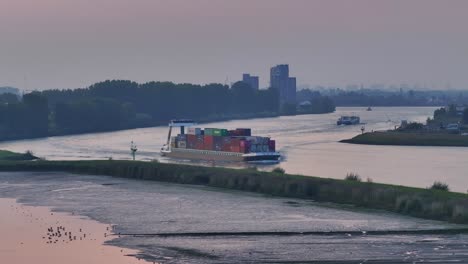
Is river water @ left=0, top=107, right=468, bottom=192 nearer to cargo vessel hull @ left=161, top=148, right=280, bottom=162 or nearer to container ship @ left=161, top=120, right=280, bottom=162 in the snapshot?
cargo vessel hull @ left=161, top=148, right=280, bottom=162

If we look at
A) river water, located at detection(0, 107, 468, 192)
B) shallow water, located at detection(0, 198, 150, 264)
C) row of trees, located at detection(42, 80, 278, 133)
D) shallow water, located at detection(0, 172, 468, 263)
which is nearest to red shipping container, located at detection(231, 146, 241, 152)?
river water, located at detection(0, 107, 468, 192)

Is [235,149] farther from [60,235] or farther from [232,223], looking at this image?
[60,235]

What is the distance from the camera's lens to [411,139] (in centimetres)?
7756

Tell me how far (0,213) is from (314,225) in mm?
12214

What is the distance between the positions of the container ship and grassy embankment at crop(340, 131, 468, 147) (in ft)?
47.0

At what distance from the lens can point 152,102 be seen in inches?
5399

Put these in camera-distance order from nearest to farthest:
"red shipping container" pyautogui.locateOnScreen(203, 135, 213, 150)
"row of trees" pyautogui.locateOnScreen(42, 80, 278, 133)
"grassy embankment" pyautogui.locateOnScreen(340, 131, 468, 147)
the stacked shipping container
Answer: the stacked shipping container
"red shipping container" pyautogui.locateOnScreen(203, 135, 213, 150)
"grassy embankment" pyautogui.locateOnScreen(340, 131, 468, 147)
"row of trees" pyautogui.locateOnScreen(42, 80, 278, 133)

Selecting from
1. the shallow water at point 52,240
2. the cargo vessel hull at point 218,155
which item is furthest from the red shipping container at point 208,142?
the shallow water at point 52,240

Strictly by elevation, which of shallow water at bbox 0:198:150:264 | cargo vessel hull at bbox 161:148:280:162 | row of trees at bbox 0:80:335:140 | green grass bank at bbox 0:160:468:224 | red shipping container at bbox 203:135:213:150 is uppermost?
row of trees at bbox 0:80:335:140

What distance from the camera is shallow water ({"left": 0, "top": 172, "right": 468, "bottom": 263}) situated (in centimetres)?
2609

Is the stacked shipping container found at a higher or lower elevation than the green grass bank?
higher

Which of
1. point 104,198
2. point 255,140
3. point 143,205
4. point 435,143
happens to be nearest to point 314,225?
point 143,205

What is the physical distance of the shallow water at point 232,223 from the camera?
2609 cm

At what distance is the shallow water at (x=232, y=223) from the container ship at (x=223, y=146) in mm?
17377
